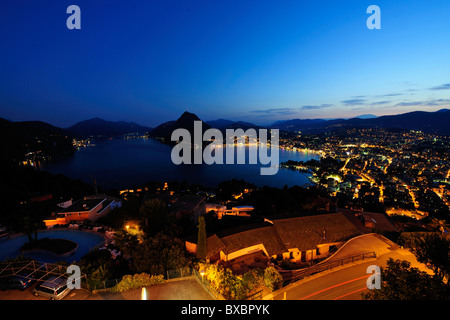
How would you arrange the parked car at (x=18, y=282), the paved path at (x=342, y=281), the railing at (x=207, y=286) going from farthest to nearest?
the parked car at (x=18, y=282) < the paved path at (x=342, y=281) < the railing at (x=207, y=286)

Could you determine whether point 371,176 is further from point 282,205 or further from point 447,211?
point 282,205

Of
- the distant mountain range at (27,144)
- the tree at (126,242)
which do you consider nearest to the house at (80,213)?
the tree at (126,242)

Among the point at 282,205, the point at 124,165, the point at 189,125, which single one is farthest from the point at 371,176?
the point at 189,125

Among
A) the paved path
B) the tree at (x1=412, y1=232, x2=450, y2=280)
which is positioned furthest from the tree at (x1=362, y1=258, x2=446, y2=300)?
the paved path

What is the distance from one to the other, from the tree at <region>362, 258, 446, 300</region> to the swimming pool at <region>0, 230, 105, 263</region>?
13.2 meters

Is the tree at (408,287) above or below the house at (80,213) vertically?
above

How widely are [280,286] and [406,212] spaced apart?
3044cm

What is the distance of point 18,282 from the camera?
7230mm

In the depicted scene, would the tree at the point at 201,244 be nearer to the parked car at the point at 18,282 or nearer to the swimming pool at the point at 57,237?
the parked car at the point at 18,282

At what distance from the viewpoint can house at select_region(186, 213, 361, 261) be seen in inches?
401

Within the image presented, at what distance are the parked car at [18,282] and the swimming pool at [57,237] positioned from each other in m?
3.91

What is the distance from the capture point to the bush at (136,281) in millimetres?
6801

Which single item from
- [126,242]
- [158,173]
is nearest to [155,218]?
[126,242]

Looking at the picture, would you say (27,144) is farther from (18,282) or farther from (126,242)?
(18,282)
